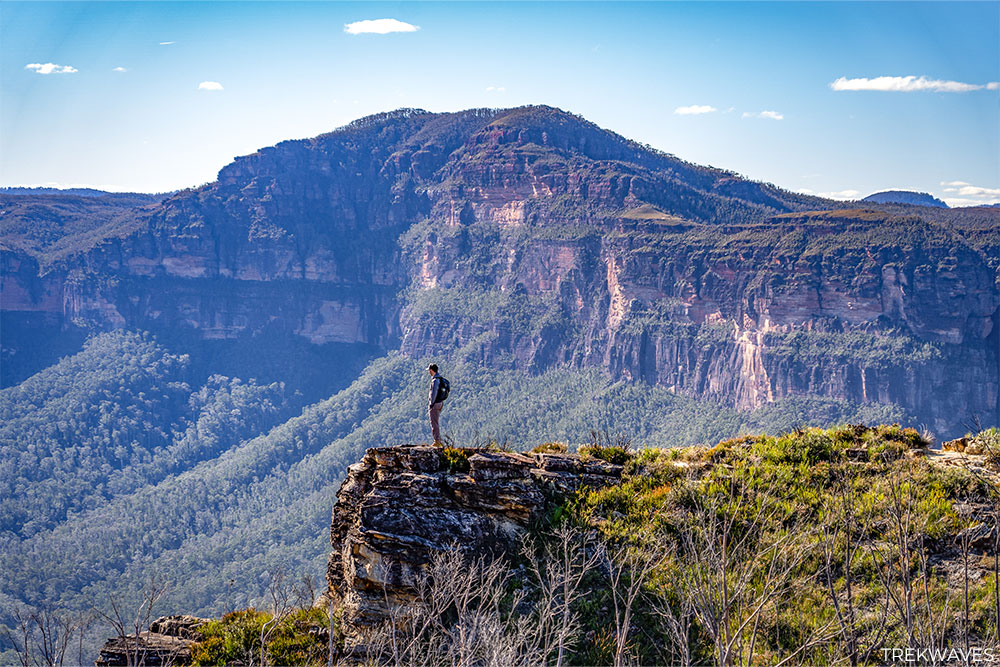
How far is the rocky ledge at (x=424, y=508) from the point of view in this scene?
18.5 metres

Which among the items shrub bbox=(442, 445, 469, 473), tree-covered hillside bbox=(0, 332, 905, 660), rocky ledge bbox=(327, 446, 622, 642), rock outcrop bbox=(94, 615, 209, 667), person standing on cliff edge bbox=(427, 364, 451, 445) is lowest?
tree-covered hillside bbox=(0, 332, 905, 660)

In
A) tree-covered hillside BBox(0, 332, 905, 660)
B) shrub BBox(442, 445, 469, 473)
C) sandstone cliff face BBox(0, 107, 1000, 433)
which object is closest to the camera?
shrub BBox(442, 445, 469, 473)

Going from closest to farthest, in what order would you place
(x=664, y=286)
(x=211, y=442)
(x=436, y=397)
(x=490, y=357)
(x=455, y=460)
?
(x=455, y=460), (x=436, y=397), (x=664, y=286), (x=490, y=357), (x=211, y=442)

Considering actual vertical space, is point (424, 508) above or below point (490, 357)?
above

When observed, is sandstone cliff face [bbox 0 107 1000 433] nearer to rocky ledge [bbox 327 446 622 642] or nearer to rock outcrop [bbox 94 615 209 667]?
rocky ledge [bbox 327 446 622 642]

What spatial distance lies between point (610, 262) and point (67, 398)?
414 ft

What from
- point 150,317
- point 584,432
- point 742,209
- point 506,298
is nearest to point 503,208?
point 506,298

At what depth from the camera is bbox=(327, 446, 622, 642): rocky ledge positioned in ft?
60.6

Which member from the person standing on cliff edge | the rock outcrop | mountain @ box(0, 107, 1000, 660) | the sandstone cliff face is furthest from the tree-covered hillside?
the rock outcrop

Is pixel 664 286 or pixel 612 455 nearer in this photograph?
pixel 612 455

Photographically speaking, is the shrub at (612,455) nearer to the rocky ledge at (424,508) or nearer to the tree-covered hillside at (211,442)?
the rocky ledge at (424,508)

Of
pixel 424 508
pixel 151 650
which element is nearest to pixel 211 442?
pixel 151 650

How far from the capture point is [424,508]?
19.3 meters

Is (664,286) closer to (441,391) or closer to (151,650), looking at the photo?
(441,391)
